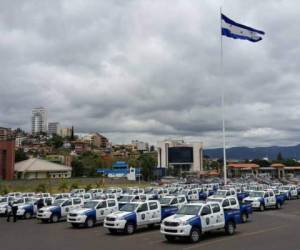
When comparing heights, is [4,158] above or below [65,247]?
above

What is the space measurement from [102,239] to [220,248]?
20.1 feet

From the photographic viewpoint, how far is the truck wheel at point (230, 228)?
23109 mm

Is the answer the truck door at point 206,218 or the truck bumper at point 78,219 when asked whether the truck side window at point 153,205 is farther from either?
the truck door at point 206,218

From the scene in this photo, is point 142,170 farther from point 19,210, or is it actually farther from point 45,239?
point 45,239

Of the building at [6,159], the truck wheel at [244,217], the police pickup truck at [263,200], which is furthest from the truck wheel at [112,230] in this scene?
the building at [6,159]

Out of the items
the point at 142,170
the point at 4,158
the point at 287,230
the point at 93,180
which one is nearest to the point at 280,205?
the point at 287,230

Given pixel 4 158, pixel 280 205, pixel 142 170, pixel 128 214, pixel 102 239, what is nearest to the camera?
pixel 102 239

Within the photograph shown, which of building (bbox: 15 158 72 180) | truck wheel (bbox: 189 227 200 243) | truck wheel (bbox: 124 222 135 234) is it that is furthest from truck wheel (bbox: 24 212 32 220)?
building (bbox: 15 158 72 180)

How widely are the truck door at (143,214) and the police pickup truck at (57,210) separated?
28.1ft

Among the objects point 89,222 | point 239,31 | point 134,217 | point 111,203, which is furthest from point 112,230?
point 239,31

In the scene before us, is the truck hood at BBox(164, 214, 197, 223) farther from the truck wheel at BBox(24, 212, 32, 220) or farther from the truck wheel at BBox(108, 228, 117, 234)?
the truck wheel at BBox(24, 212, 32, 220)

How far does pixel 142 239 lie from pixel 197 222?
2984 millimetres

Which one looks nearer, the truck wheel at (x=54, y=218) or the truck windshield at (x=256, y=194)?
the truck wheel at (x=54, y=218)

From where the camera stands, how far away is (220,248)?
18.9 m
